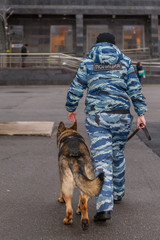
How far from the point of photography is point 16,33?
39500 mm

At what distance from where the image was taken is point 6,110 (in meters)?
15.0

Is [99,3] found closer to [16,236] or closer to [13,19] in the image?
[13,19]

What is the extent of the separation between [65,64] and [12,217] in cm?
2838

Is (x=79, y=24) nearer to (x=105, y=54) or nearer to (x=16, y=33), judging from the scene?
(x=16, y=33)

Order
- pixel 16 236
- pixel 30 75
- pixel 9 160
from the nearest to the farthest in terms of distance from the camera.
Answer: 1. pixel 16 236
2. pixel 9 160
3. pixel 30 75

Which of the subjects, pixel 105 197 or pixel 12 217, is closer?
pixel 105 197

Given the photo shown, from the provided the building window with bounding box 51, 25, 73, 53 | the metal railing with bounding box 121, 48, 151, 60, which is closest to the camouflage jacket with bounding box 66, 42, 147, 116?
the metal railing with bounding box 121, 48, 151, 60

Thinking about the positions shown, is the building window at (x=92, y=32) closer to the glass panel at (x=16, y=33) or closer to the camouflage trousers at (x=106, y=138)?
the glass panel at (x=16, y=33)

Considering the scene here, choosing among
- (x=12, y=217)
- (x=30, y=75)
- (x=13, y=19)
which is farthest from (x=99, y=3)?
(x=12, y=217)

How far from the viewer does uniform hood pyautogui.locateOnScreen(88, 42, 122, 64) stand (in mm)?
4004

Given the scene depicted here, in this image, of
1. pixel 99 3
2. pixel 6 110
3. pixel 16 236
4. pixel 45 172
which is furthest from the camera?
pixel 99 3

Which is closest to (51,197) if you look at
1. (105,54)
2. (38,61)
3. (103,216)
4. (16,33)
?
(103,216)

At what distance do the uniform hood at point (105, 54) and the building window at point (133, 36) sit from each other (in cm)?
3753

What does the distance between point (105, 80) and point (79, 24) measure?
3525cm
